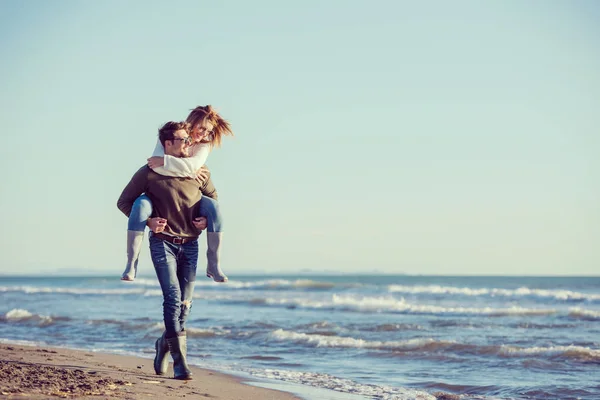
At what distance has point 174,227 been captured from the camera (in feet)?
16.1

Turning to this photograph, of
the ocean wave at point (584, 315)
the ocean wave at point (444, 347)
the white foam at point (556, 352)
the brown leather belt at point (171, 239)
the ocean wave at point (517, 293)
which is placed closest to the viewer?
the brown leather belt at point (171, 239)

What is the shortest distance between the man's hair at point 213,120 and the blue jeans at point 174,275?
784 millimetres

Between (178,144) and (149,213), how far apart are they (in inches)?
20.2

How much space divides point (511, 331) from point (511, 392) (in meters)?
6.20

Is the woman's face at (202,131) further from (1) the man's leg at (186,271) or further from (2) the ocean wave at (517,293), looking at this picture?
(2) the ocean wave at (517,293)

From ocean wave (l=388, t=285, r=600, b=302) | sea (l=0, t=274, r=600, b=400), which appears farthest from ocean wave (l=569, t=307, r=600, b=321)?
ocean wave (l=388, t=285, r=600, b=302)

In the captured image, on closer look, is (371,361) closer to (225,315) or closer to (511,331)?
(511,331)

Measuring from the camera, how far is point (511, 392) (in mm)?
6570

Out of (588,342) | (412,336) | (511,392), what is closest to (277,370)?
(511,392)

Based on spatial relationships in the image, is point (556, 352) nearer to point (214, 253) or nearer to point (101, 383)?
point (214, 253)

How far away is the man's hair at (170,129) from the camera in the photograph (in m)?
4.77

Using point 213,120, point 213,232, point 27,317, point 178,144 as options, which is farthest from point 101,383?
point 27,317

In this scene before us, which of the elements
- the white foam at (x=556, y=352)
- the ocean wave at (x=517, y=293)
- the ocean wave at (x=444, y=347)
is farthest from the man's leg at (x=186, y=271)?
the ocean wave at (x=517, y=293)

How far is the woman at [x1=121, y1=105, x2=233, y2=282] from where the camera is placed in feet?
15.3
